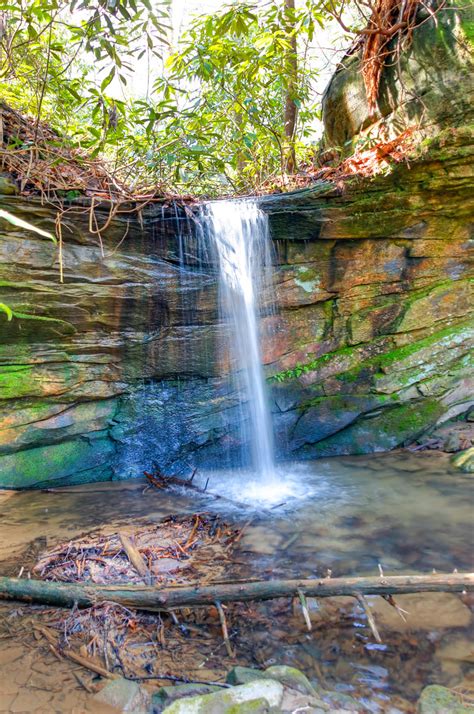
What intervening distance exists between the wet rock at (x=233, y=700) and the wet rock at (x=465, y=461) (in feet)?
14.6

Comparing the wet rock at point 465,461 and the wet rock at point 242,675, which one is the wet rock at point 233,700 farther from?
the wet rock at point 465,461

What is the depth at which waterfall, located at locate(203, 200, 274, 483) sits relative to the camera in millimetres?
6059

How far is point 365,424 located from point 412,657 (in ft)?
14.4

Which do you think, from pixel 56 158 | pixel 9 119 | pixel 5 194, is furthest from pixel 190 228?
pixel 9 119

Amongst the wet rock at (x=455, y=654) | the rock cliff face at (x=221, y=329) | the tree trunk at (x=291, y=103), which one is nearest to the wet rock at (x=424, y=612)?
the wet rock at (x=455, y=654)

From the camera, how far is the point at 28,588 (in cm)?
280

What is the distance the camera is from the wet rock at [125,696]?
6.64 ft

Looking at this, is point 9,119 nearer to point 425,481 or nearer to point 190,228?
point 190,228

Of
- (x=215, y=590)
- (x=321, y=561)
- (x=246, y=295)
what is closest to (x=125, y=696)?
(x=215, y=590)

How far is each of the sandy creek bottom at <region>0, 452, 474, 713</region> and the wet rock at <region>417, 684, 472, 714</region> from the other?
9cm

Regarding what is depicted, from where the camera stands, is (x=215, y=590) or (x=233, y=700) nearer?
(x=233, y=700)

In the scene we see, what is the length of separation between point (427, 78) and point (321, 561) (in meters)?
6.09

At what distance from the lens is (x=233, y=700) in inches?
74.8

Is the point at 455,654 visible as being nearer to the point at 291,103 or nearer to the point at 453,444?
the point at 453,444
